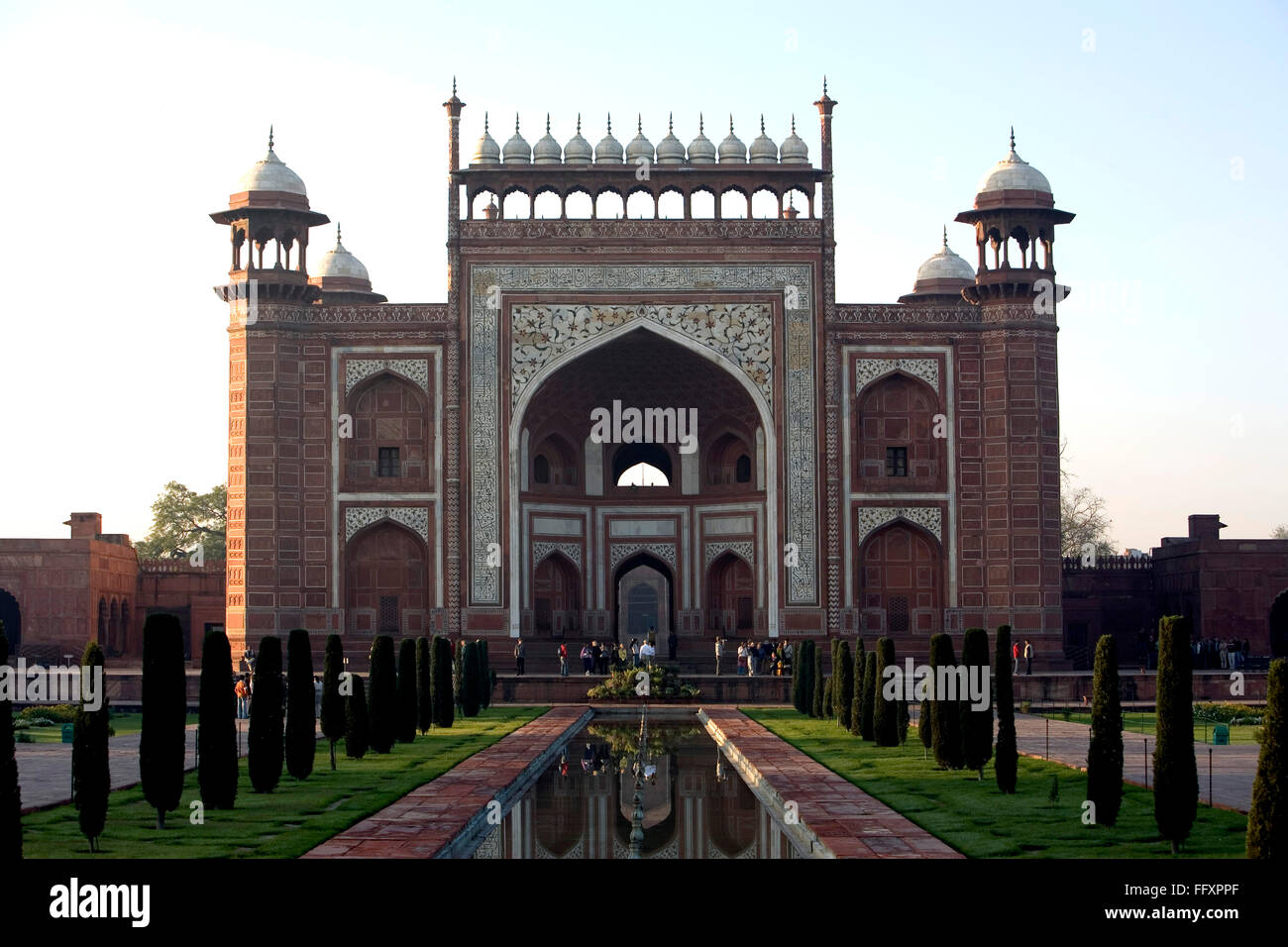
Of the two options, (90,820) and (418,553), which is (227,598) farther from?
(90,820)

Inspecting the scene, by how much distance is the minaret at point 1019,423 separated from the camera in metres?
21.8

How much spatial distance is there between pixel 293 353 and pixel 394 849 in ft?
51.0

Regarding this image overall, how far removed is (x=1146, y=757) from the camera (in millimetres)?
10844

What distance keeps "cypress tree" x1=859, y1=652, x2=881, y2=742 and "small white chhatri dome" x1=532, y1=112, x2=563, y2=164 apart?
11051 millimetres

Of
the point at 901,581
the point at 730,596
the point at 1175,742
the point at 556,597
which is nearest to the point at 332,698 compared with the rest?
the point at 1175,742

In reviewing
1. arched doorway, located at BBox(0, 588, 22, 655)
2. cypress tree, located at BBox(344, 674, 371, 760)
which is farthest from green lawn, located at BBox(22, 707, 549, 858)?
arched doorway, located at BBox(0, 588, 22, 655)

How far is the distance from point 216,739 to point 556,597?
15224 millimetres

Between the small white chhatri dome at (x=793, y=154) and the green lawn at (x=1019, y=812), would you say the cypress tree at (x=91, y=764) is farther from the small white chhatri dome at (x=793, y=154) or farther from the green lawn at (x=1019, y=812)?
the small white chhatri dome at (x=793, y=154)

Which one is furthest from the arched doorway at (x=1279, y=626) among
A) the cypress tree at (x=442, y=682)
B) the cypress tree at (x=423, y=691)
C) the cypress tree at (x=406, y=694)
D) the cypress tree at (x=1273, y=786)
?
the cypress tree at (x=1273, y=786)

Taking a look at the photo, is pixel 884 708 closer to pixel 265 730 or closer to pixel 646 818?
pixel 646 818

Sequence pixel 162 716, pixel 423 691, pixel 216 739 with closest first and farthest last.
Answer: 1. pixel 162 716
2. pixel 216 739
3. pixel 423 691

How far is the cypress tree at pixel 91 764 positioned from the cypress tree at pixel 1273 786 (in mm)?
5141
